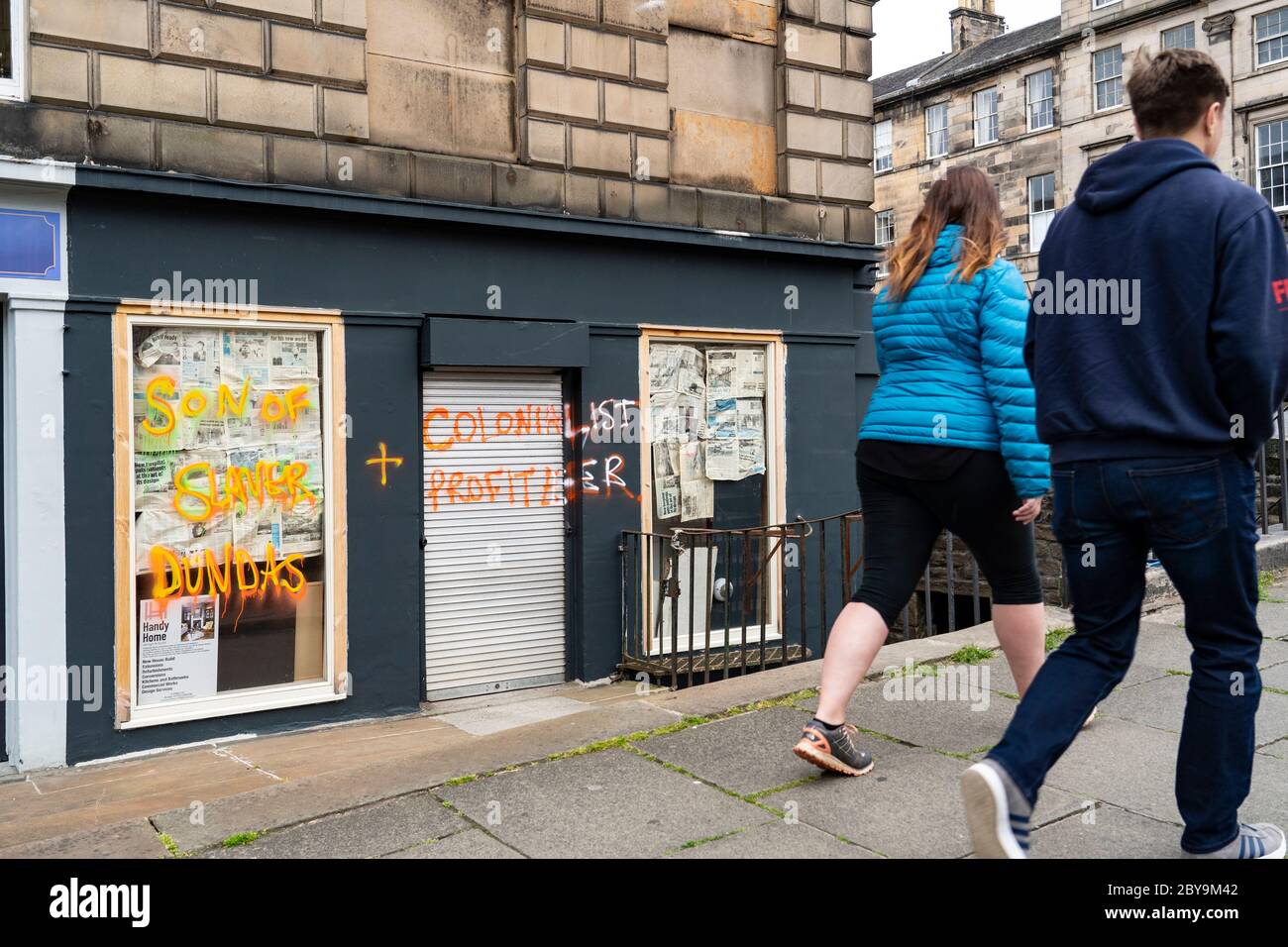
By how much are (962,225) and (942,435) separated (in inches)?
29.6

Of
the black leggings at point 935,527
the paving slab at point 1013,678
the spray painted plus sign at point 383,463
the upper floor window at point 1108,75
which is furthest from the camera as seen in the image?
the upper floor window at point 1108,75

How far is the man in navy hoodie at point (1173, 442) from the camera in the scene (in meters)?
2.68

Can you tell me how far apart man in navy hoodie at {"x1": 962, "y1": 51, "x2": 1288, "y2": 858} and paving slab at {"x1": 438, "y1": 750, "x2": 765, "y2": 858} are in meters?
1.05

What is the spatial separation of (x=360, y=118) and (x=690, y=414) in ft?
11.0

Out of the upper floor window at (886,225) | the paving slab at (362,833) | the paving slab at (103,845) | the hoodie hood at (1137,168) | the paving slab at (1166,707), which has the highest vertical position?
the upper floor window at (886,225)

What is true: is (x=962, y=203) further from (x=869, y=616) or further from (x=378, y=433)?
(x=378, y=433)

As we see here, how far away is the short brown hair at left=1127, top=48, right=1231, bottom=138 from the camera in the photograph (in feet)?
9.41

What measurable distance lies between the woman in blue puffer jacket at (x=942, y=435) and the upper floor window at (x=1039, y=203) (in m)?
30.7

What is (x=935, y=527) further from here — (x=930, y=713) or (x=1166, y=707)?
(x=1166, y=707)

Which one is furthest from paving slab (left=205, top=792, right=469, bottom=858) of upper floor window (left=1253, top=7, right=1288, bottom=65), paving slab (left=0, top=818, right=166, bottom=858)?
upper floor window (left=1253, top=7, right=1288, bottom=65)

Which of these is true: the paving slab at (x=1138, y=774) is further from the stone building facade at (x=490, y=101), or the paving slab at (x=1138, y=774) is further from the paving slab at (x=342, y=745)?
the stone building facade at (x=490, y=101)

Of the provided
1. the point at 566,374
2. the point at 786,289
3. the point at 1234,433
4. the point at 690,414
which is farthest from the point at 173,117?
the point at 1234,433

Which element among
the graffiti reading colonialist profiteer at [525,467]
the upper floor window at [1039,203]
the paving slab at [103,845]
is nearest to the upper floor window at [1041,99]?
the upper floor window at [1039,203]

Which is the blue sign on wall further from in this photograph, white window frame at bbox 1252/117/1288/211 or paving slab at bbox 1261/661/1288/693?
white window frame at bbox 1252/117/1288/211
